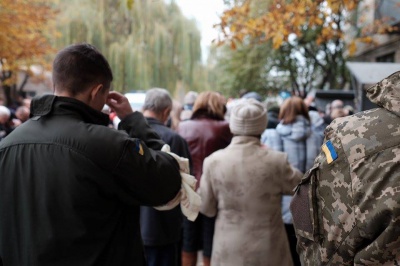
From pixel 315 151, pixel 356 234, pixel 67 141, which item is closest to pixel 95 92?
pixel 67 141

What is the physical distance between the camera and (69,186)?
185 cm

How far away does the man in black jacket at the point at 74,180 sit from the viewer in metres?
1.86

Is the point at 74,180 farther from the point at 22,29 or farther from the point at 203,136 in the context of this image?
the point at 22,29

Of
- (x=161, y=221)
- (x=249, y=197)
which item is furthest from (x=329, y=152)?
(x=161, y=221)

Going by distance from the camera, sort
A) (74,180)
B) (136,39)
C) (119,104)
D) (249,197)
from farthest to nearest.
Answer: (136,39)
(249,197)
(119,104)
(74,180)

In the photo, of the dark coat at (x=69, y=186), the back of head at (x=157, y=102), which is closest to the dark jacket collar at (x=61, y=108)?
the dark coat at (x=69, y=186)

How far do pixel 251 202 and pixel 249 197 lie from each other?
0.04 m

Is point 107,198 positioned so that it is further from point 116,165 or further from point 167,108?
point 167,108

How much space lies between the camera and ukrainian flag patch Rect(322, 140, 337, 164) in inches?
61.2

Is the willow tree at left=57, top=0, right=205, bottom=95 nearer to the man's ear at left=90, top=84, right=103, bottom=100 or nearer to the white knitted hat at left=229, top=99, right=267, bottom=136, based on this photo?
the white knitted hat at left=229, top=99, right=267, bottom=136

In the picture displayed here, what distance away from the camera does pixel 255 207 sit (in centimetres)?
317

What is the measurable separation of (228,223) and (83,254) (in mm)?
1532

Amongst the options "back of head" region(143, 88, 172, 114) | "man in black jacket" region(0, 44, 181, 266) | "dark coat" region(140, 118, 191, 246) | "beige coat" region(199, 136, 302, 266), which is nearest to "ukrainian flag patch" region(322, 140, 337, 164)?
"man in black jacket" region(0, 44, 181, 266)

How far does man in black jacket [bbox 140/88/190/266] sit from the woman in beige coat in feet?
1.60
